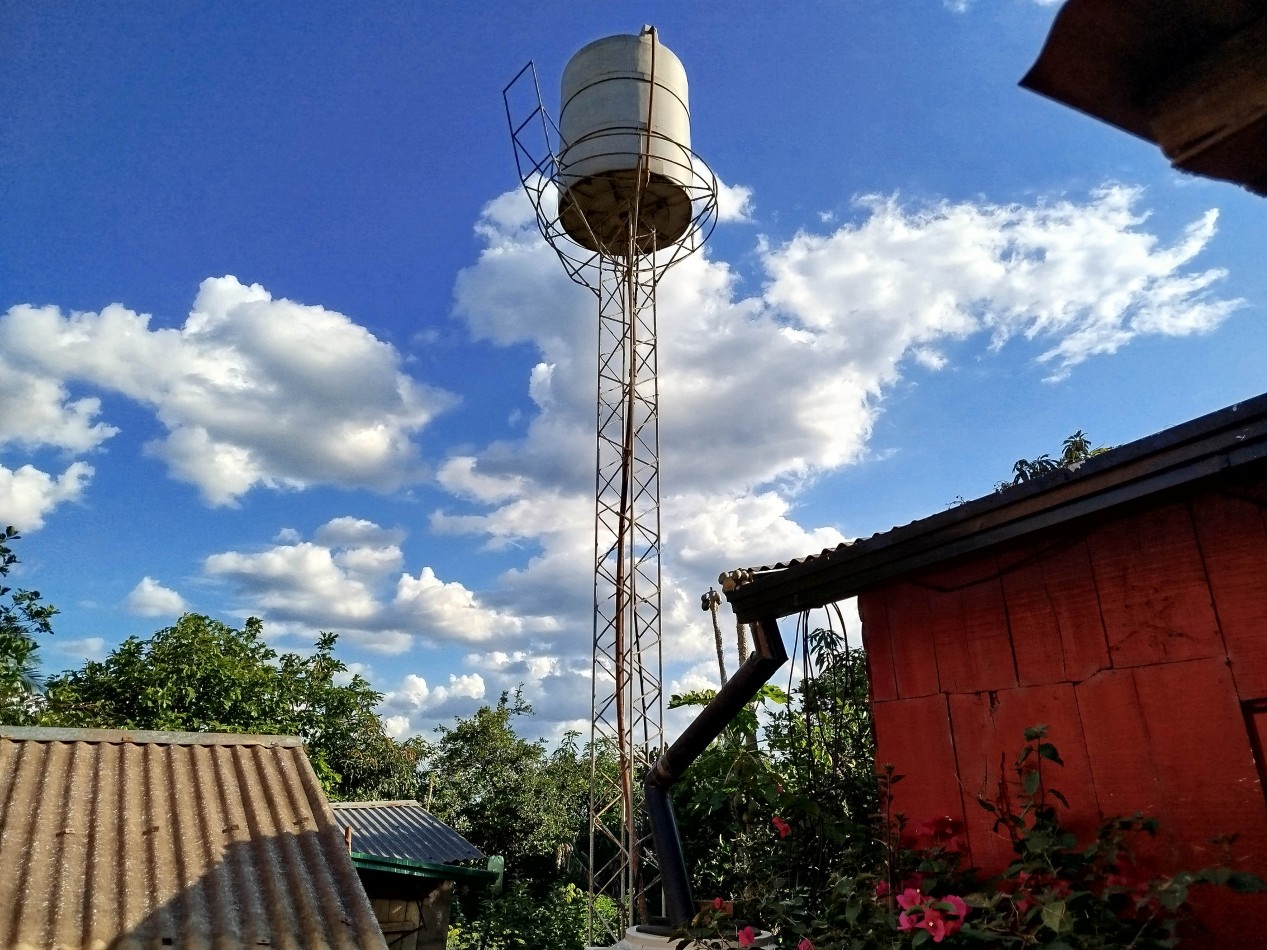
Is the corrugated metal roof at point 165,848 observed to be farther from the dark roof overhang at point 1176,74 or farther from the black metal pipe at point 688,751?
the dark roof overhang at point 1176,74

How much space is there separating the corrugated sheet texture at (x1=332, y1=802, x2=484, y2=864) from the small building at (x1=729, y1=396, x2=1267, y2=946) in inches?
364

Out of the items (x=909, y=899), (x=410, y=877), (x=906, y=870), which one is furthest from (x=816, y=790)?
(x=410, y=877)

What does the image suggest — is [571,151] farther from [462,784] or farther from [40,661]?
[462,784]

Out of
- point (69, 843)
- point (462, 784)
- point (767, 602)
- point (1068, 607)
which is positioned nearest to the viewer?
point (1068, 607)

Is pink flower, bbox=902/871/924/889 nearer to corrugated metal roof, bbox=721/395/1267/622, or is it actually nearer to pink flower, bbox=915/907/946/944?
pink flower, bbox=915/907/946/944

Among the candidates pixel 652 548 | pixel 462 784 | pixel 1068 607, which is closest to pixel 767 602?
pixel 1068 607

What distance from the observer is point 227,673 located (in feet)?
42.3

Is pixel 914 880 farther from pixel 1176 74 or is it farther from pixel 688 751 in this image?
pixel 1176 74

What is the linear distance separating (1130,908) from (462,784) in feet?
58.9

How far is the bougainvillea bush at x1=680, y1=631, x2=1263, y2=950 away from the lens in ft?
7.93

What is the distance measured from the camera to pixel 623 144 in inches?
414

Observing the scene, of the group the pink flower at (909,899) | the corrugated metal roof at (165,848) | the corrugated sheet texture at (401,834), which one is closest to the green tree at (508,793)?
the corrugated sheet texture at (401,834)

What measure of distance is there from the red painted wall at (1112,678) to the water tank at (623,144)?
831 cm

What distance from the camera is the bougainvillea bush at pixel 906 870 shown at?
2.42m
